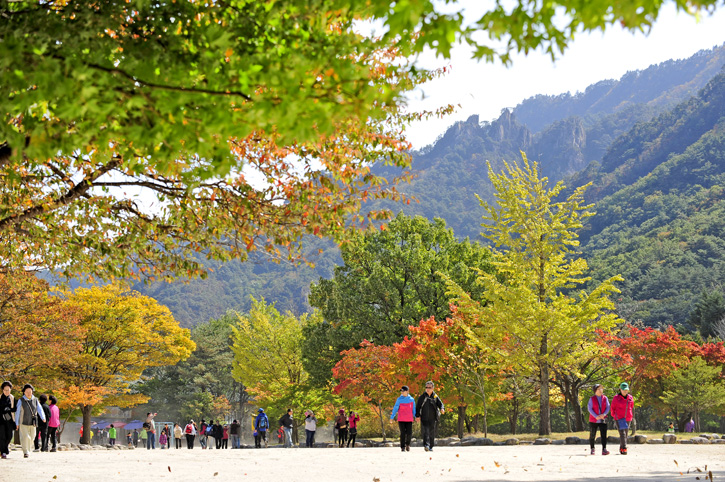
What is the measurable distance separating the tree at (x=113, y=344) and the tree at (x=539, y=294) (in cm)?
1978

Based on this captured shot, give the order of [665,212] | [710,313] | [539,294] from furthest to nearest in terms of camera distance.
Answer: [665,212]
[710,313]
[539,294]

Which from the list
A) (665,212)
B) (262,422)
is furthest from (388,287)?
(665,212)

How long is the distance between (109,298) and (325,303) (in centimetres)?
1190

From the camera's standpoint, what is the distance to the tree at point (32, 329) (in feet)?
70.6

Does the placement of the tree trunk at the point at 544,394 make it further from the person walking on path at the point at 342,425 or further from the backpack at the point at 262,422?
the backpack at the point at 262,422

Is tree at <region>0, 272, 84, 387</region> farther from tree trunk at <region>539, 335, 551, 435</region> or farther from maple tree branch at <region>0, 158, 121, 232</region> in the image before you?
tree trunk at <region>539, 335, 551, 435</region>

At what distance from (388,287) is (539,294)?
9362 millimetres

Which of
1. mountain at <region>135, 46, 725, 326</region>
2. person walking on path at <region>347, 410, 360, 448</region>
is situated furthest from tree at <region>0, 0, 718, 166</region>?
person walking on path at <region>347, 410, 360, 448</region>

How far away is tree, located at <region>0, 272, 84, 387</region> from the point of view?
847 inches

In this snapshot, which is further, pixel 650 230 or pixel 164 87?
pixel 650 230

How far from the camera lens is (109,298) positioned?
32281mm

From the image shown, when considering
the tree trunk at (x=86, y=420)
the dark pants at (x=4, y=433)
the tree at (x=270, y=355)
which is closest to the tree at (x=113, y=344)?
the tree trunk at (x=86, y=420)

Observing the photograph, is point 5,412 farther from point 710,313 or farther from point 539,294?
point 710,313

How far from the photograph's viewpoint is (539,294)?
2297 cm
